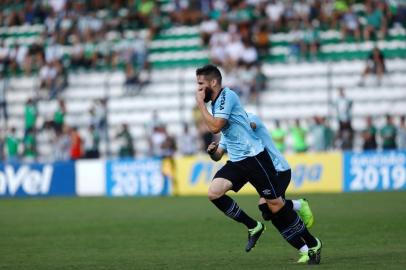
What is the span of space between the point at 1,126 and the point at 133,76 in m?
5.06

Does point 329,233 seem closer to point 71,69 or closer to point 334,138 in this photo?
point 334,138

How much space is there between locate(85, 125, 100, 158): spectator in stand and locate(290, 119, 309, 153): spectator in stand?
21.7 feet

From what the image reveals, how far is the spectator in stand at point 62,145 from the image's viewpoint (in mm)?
32125

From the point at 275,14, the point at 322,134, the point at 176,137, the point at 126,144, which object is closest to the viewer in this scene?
the point at 322,134

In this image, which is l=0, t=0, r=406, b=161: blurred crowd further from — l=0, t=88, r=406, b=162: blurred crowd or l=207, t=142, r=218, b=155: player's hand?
l=207, t=142, r=218, b=155: player's hand

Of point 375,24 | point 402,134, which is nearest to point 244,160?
point 402,134

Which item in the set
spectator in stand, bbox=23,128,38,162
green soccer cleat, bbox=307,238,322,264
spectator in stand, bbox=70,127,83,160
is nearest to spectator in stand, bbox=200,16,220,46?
spectator in stand, bbox=70,127,83,160

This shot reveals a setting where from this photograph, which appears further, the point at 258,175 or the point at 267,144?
the point at 267,144

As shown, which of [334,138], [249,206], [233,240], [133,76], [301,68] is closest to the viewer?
[233,240]

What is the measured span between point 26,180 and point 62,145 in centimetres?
212

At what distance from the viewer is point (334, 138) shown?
94.5ft

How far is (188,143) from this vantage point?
30578 mm

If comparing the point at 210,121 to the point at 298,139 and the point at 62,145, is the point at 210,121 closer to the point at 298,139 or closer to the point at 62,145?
the point at 298,139

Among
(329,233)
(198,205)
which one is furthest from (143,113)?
(329,233)
